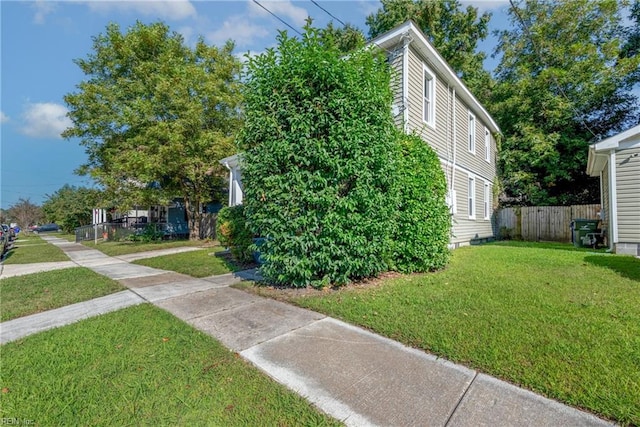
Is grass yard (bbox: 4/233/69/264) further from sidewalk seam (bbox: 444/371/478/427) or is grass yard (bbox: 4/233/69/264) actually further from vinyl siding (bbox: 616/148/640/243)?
vinyl siding (bbox: 616/148/640/243)

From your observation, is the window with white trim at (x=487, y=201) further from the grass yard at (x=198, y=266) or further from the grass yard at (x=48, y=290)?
the grass yard at (x=48, y=290)

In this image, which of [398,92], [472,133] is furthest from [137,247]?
[472,133]

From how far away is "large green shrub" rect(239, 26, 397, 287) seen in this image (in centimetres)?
463

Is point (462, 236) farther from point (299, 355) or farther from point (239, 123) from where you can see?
point (239, 123)

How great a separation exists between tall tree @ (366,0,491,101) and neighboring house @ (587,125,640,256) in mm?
12524

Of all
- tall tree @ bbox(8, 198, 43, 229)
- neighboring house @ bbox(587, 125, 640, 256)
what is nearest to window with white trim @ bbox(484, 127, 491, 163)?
neighboring house @ bbox(587, 125, 640, 256)

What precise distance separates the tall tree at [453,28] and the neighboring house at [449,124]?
648cm

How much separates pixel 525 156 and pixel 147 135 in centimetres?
1873

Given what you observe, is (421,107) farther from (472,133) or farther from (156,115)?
(156,115)

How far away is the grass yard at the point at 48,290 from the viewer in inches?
176

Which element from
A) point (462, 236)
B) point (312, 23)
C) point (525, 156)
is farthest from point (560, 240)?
point (312, 23)

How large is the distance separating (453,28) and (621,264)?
780 inches

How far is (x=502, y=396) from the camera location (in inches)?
82.4

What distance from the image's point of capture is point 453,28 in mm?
20094
